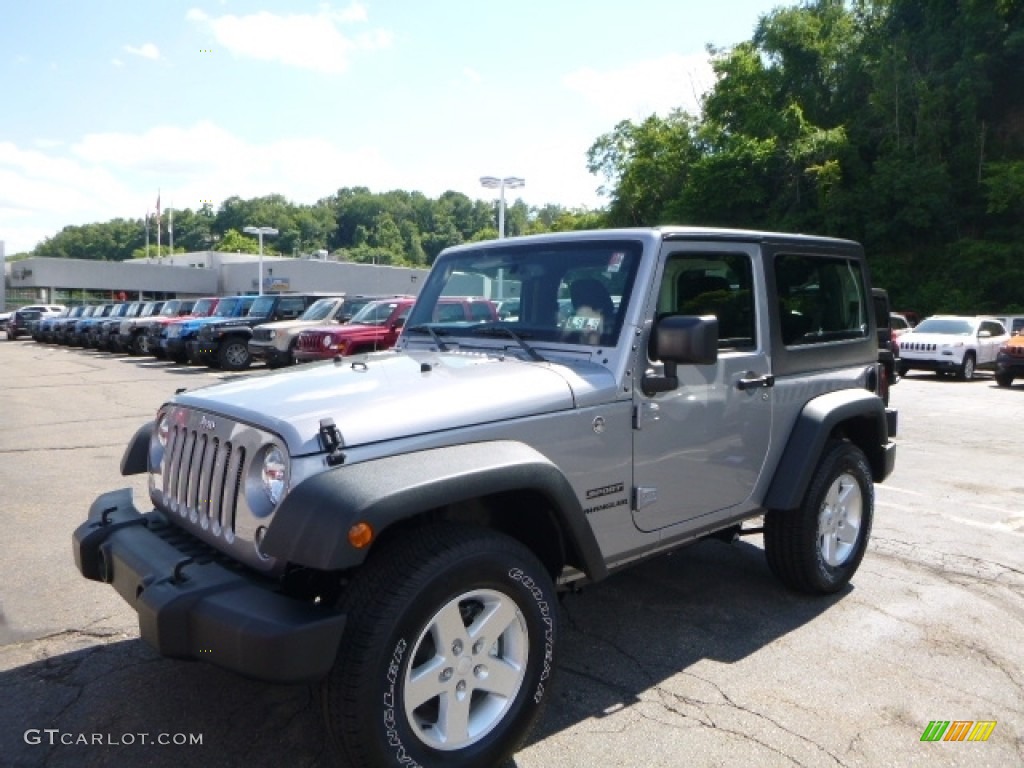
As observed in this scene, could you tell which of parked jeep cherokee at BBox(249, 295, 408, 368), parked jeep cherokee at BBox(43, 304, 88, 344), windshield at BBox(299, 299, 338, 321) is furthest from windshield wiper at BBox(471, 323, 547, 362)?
parked jeep cherokee at BBox(43, 304, 88, 344)

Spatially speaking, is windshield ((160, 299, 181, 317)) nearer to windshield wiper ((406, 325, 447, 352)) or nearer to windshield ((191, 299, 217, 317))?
windshield ((191, 299, 217, 317))

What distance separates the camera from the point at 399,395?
9.87 ft

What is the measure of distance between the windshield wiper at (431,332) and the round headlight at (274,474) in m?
1.48

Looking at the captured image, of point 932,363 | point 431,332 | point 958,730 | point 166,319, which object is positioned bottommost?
point 958,730

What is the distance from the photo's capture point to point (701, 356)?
331 centimetres

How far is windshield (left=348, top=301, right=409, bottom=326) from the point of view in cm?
1625

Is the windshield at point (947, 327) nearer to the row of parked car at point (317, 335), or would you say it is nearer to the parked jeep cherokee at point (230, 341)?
the row of parked car at point (317, 335)

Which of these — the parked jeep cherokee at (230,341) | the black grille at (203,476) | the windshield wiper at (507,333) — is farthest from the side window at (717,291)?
the parked jeep cherokee at (230,341)

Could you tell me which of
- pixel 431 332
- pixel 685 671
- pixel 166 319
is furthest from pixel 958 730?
pixel 166 319

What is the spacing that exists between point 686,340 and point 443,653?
4.91ft

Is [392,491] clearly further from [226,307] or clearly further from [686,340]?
[226,307]

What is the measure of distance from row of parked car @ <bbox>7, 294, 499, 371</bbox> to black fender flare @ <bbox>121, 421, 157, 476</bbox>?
655 cm

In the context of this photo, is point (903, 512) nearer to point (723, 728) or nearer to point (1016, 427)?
point (723, 728)

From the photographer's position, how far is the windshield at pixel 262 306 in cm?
2128
